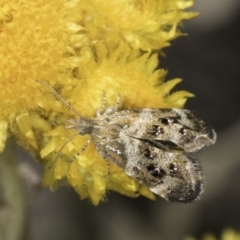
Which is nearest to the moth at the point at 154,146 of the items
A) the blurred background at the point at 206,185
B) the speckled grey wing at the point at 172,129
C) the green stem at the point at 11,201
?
the speckled grey wing at the point at 172,129

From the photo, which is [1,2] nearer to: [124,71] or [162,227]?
[124,71]

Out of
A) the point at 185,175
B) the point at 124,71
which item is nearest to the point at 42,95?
the point at 124,71

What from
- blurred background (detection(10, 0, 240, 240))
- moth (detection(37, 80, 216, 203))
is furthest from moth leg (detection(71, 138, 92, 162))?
blurred background (detection(10, 0, 240, 240))

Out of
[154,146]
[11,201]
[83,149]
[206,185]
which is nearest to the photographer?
[83,149]

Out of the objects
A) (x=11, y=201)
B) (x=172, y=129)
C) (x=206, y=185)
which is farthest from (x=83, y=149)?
(x=206, y=185)

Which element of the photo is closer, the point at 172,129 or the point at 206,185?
the point at 172,129

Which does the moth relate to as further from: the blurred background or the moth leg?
the blurred background

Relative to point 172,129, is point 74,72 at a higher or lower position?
higher

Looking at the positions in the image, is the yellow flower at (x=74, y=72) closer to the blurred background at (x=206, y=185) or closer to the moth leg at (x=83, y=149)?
the moth leg at (x=83, y=149)

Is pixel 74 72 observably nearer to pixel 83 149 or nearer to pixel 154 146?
pixel 83 149
